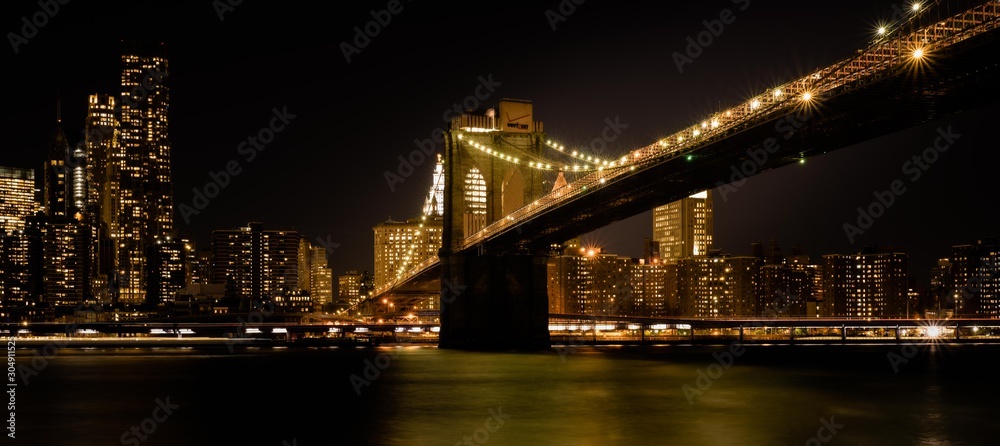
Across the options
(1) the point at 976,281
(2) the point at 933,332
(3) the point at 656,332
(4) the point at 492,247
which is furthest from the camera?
(1) the point at 976,281

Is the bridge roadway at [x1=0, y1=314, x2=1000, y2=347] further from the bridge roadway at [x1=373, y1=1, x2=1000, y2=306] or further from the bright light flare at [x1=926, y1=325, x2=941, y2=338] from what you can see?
the bridge roadway at [x1=373, y1=1, x2=1000, y2=306]

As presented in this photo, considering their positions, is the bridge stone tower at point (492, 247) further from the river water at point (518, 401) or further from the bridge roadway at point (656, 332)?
the bridge roadway at point (656, 332)

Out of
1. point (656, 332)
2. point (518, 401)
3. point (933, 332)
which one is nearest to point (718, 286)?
point (656, 332)

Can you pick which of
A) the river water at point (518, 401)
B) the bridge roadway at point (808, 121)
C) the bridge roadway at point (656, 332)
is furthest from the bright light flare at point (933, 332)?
the bridge roadway at point (808, 121)

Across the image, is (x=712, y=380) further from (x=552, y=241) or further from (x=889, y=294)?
(x=889, y=294)

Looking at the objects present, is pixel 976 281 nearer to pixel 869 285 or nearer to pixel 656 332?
pixel 869 285
